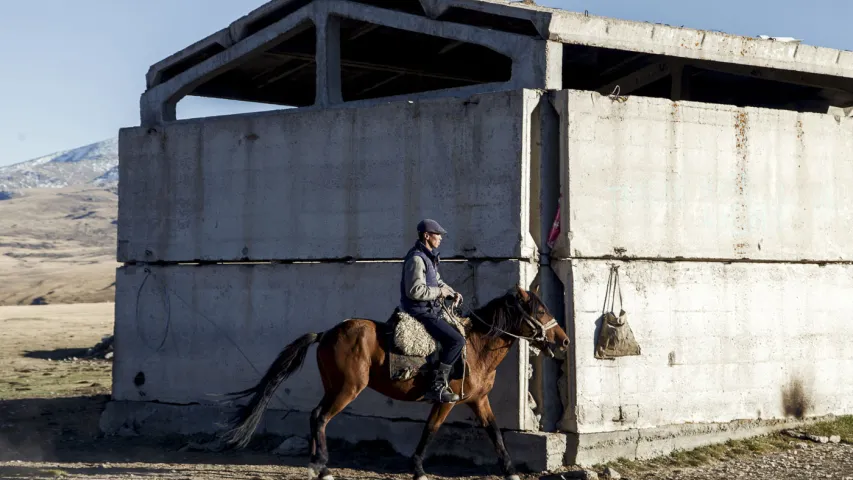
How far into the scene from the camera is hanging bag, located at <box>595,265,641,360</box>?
1167cm

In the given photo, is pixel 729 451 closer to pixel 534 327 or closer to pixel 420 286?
pixel 534 327

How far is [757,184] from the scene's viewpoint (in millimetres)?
13086

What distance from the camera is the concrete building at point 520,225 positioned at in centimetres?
1166

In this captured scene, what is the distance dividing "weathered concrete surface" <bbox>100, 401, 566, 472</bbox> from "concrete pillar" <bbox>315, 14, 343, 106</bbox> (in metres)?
3.89

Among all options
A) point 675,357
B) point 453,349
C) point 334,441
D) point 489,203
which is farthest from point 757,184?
point 334,441

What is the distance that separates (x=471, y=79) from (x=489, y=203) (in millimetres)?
6688

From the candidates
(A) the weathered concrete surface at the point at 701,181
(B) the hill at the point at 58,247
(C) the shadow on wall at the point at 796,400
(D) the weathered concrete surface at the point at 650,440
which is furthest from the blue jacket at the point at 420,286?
(B) the hill at the point at 58,247

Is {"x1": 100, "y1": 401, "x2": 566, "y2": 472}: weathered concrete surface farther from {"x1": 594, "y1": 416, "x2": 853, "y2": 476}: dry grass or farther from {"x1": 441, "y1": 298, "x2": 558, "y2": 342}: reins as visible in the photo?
{"x1": 441, "y1": 298, "x2": 558, "y2": 342}: reins

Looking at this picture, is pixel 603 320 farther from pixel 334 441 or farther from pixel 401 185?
pixel 334 441

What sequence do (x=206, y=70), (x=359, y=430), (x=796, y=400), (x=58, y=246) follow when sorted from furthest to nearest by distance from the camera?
(x=58, y=246) → (x=206, y=70) → (x=796, y=400) → (x=359, y=430)

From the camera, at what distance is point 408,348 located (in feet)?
35.0

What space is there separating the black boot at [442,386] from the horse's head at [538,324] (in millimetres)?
868

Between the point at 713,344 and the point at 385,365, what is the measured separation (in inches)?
163

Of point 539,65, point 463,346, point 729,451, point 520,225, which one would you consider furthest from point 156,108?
point 729,451
